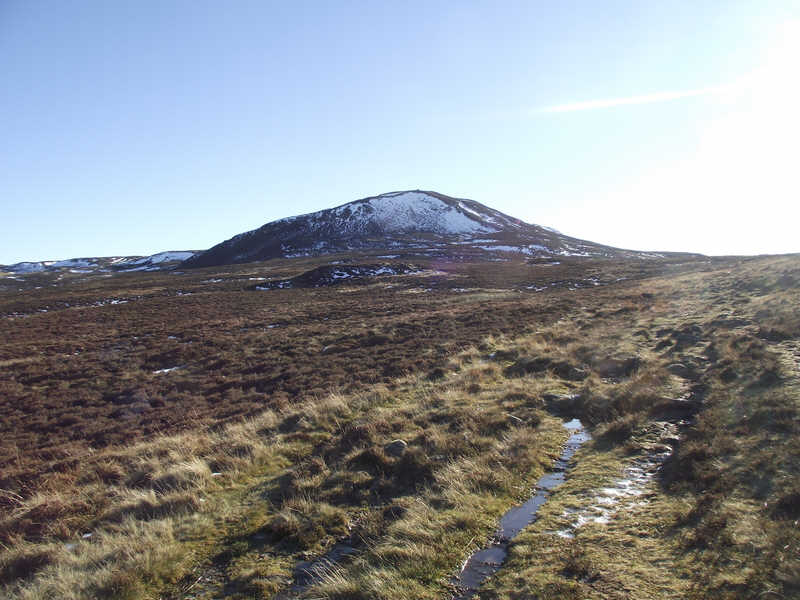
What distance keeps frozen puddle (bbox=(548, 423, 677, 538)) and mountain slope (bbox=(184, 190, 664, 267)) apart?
92565 millimetres

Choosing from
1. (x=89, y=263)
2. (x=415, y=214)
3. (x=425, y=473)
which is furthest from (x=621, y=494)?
(x=89, y=263)

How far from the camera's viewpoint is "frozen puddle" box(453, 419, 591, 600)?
458cm

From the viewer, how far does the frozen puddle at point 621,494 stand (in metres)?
5.45

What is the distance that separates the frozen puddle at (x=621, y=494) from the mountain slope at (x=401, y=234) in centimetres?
9256

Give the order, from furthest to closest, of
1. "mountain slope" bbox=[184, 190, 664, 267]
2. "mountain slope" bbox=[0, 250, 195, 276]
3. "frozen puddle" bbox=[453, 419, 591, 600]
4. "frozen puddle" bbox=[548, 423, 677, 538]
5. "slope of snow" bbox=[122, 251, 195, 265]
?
"slope of snow" bbox=[122, 251, 195, 265] → "mountain slope" bbox=[0, 250, 195, 276] → "mountain slope" bbox=[184, 190, 664, 267] → "frozen puddle" bbox=[548, 423, 677, 538] → "frozen puddle" bbox=[453, 419, 591, 600]

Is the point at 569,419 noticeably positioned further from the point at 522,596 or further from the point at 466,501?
the point at 522,596

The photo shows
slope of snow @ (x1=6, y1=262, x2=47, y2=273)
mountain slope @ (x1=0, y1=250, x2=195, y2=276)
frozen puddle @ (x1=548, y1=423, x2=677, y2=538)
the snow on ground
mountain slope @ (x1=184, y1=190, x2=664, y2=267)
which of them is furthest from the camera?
the snow on ground

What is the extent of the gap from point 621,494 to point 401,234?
13142 centimetres

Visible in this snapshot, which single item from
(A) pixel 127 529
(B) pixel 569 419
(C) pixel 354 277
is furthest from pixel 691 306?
(C) pixel 354 277

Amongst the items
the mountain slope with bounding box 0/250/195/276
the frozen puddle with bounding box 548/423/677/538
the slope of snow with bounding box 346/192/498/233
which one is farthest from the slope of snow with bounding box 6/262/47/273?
→ the frozen puddle with bounding box 548/423/677/538

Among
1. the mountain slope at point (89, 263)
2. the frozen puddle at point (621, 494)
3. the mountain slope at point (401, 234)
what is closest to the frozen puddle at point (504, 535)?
the frozen puddle at point (621, 494)

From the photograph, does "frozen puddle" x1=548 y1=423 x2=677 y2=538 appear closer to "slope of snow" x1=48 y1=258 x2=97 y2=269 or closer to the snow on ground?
the snow on ground

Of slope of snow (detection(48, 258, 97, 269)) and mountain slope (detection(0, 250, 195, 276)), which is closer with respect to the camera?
mountain slope (detection(0, 250, 195, 276))

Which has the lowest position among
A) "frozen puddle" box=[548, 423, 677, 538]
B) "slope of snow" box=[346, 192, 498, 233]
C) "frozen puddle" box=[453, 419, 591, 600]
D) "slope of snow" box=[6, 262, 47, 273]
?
"frozen puddle" box=[453, 419, 591, 600]
